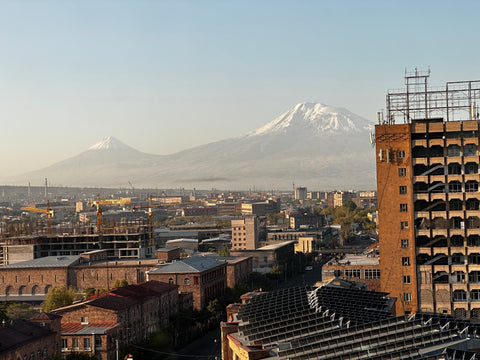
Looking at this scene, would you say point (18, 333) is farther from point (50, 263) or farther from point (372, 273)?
point (50, 263)

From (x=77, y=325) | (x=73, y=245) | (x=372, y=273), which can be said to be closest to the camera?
(x=77, y=325)

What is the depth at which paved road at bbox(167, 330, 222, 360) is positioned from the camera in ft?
343

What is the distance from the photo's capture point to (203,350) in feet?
360

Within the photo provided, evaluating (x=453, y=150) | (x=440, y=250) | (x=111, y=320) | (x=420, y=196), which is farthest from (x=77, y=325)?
(x=453, y=150)

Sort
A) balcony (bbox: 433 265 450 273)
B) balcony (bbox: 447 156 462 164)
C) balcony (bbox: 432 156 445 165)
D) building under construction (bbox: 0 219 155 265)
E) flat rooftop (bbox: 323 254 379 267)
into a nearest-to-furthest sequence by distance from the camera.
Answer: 1. balcony (bbox: 447 156 462 164)
2. balcony (bbox: 433 265 450 273)
3. balcony (bbox: 432 156 445 165)
4. flat rooftop (bbox: 323 254 379 267)
5. building under construction (bbox: 0 219 155 265)

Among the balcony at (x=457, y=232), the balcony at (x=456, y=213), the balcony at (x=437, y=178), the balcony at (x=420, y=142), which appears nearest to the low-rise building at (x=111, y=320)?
the balcony at (x=457, y=232)

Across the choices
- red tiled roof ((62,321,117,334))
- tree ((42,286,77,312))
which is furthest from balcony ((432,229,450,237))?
tree ((42,286,77,312))

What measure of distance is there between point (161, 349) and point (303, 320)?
45.5 meters

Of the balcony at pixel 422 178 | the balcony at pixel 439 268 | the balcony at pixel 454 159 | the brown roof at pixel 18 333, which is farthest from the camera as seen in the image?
the balcony at pixel 422 178

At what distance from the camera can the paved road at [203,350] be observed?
104 metres

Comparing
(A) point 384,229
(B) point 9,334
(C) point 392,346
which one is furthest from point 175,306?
(C) point 392,346

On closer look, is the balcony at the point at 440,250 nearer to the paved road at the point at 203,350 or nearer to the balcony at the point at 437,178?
the balcony at the point at 437,178

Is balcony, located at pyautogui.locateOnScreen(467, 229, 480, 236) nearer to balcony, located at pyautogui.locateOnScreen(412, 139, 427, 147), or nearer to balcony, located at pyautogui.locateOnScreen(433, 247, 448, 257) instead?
balcony, located at pyautogui.locateOnScreen(433, 247, 448, 257)

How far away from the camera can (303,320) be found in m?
65.7
